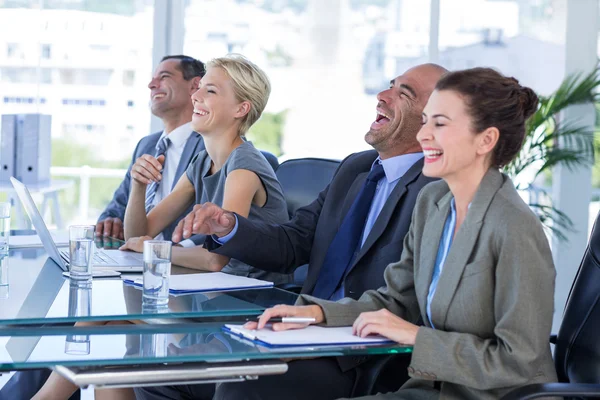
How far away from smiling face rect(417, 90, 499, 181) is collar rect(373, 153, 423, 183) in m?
0.57

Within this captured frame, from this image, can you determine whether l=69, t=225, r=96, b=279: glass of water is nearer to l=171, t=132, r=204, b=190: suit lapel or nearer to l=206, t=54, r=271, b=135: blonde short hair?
l=206, t=54, r=271, b=135: blonde short hair

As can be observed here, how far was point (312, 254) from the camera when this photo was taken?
2.60 meters

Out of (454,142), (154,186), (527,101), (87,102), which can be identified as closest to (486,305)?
(454,142)

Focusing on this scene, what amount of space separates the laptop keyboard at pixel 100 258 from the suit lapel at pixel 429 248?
93cm

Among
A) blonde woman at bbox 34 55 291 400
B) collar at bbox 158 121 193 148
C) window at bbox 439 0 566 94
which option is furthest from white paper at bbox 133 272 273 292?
window at bbox 439 0 566 94

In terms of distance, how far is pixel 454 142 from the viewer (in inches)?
73.6

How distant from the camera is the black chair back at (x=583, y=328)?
6.58ft

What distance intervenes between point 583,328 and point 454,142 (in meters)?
0.56

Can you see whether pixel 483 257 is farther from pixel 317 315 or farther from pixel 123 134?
pixel 123 134

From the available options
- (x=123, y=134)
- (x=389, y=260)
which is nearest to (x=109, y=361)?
(x=389, y=260)

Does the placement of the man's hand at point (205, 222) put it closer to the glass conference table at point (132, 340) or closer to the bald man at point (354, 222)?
the bald man at point (354, 222)

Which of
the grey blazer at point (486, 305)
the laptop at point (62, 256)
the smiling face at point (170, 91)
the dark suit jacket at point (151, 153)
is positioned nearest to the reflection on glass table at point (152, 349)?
the grey blazer at point (486, 305)

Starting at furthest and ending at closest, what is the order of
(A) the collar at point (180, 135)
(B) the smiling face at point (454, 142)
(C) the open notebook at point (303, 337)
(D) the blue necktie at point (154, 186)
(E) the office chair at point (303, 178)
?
1. (A) the collar at point (180, 135)
2. (D) the blue necktie at point (154, 186)
3. (E) the office chair at point (303, 178)
4. (B) the smiling face at point (454, 142)
5. (C) the open notebook at point (303, 337)

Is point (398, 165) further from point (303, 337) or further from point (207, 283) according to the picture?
point (303, 337)
